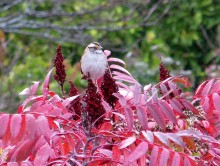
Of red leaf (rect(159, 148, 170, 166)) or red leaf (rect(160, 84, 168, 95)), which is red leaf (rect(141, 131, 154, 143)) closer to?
Result: red leaf (rect(159, 148, 170, 166))

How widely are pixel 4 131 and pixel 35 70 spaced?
6607 millimetres

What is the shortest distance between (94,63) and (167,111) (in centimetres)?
90

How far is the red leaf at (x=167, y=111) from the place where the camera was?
91.3 inches

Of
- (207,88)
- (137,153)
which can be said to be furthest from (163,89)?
(137,153)

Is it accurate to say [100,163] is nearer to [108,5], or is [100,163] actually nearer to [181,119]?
[181,119]

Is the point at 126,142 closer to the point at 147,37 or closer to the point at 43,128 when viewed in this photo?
the point at 43,128

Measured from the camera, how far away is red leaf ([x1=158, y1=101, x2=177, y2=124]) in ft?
7.61

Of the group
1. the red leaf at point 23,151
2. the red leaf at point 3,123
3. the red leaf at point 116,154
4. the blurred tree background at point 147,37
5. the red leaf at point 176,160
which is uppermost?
the blurred tree background at point 147,37

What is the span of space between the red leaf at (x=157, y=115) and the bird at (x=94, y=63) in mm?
719

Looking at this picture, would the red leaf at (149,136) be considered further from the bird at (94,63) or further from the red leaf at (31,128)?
the bird at (94,63)

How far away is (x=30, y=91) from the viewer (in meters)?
2.82

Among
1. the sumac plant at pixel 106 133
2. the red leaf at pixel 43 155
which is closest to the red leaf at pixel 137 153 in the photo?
the sumac plant at pixel 106 133

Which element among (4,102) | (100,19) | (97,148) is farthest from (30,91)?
(100,19)

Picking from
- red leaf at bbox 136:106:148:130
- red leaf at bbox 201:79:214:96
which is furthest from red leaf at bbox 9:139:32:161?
red leaf at bbox 201:79:214:96
